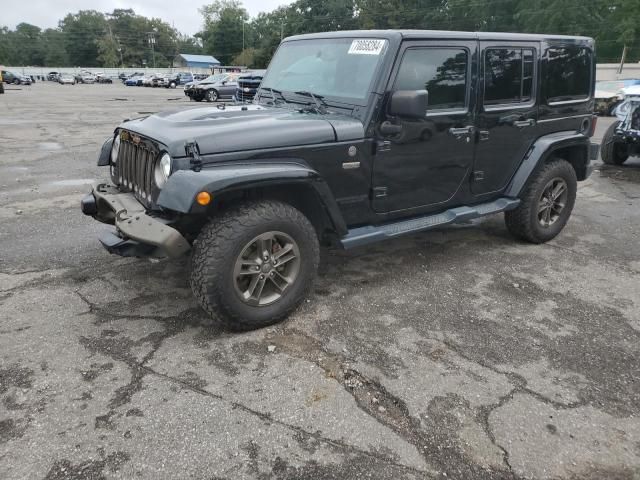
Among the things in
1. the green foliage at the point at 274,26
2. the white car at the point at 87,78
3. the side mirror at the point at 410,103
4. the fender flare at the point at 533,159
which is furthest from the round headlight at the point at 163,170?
the white car at the point at 87,78

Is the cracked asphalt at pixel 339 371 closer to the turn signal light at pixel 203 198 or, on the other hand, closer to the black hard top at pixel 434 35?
the turn signal light at pixel 203 198

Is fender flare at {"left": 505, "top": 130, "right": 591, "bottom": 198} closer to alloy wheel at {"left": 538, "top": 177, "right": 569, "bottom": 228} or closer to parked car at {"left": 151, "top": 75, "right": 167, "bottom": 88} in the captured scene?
alloy wheel at {"left": 538, "top": 177, "right": 569, "bottom": 228}

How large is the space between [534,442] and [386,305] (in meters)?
1.54

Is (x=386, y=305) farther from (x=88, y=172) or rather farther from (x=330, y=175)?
(x=88, y=172)

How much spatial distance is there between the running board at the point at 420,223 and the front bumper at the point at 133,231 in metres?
1.25

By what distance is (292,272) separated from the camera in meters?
3.41

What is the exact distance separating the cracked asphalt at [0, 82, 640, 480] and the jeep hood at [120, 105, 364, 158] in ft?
3.99

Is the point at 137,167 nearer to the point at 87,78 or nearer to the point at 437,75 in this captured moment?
the point at 437,75

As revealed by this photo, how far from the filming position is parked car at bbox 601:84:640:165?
880cm

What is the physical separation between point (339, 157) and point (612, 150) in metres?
8.27

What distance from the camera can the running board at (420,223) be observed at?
12.1 ft

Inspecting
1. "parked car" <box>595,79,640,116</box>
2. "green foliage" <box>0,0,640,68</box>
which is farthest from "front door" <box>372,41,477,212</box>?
"green foliage" <box>0,0,640,68</box>

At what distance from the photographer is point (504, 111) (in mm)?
4383

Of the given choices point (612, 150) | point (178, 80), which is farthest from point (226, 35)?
point (612, 150)
